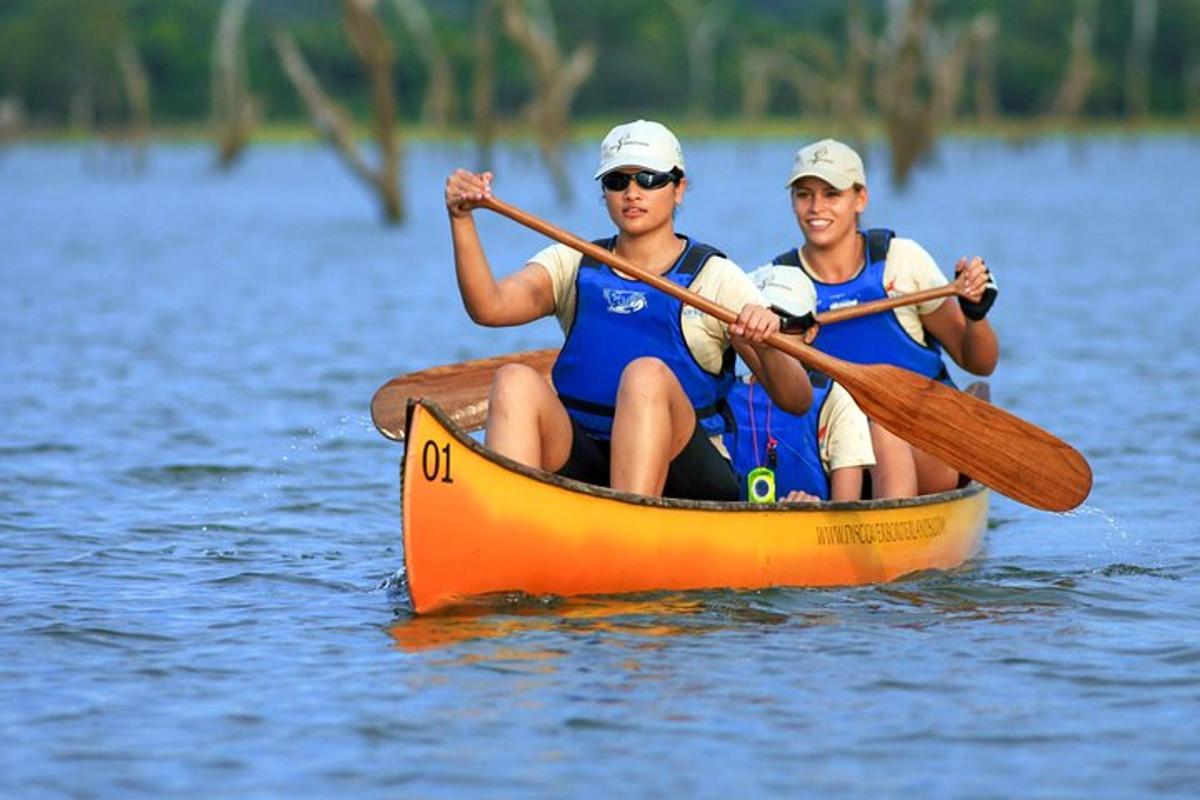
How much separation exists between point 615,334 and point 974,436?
4.98ft

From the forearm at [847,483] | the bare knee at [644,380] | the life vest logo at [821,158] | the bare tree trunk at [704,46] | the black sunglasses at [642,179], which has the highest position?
the bare tree trunk at [704,46]

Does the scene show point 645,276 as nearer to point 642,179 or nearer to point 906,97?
point 642,179

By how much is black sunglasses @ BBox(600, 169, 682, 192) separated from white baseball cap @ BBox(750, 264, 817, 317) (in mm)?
587

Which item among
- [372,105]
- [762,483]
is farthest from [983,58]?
[762,483]

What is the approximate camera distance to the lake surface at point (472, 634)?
5918 millimetres

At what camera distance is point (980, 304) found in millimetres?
8398

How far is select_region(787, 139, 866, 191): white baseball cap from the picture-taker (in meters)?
8.38

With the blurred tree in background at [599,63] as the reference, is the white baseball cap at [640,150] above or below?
below

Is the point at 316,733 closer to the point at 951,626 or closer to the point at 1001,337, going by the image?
the point at 951,626

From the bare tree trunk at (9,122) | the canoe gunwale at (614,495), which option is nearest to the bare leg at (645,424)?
the canoe gunwale at (614,495)

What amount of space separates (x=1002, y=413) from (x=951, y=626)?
105 centimetres

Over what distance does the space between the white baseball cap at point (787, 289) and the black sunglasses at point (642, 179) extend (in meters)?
0.59

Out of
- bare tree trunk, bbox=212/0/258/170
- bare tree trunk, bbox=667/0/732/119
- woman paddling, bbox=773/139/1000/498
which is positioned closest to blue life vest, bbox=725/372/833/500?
woman paddling, bbox=773/139/1000/498

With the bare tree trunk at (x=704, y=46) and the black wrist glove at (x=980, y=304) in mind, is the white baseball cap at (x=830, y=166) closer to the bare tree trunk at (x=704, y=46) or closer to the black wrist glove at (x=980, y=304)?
the black wrist glove at (x=980, y=304)
